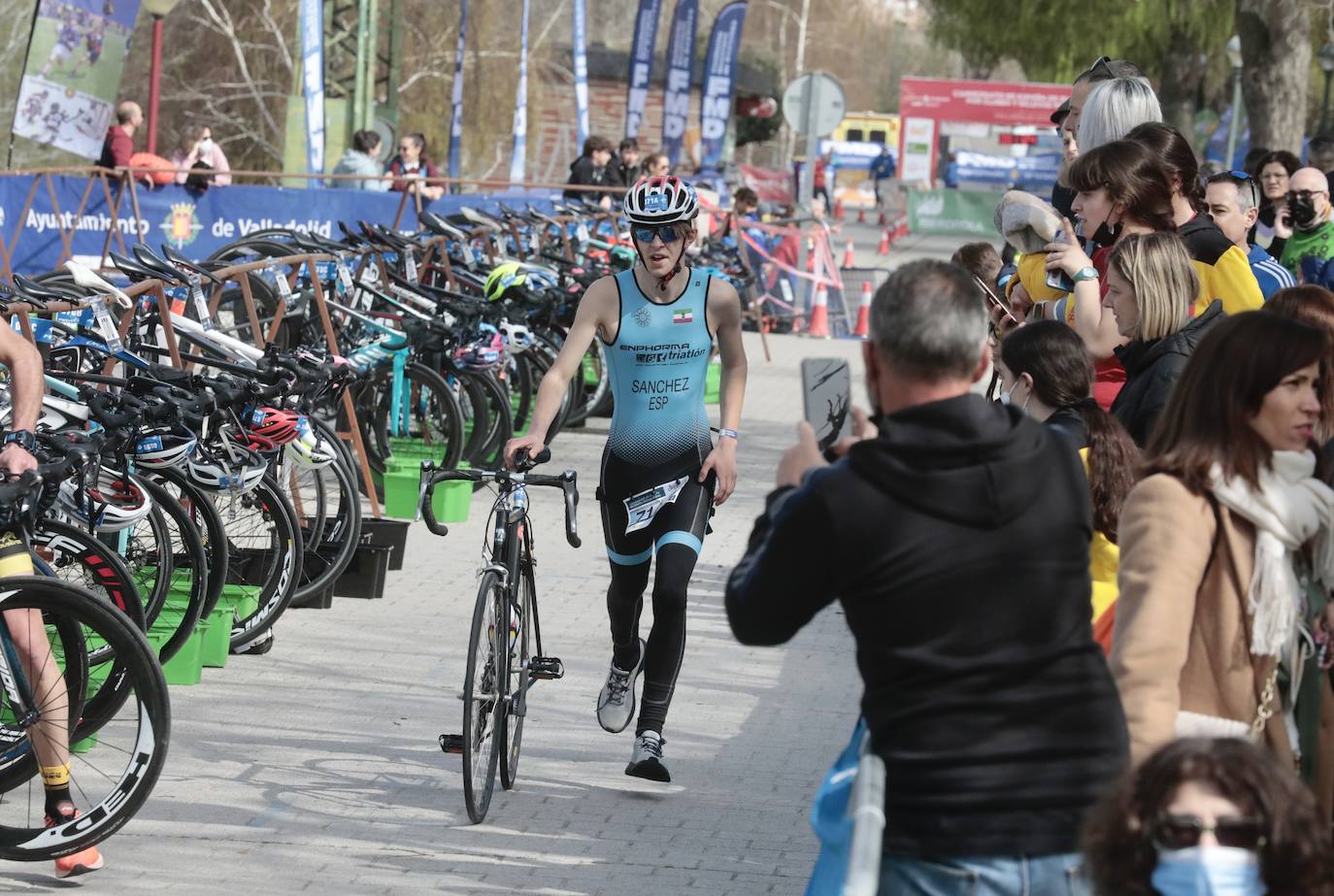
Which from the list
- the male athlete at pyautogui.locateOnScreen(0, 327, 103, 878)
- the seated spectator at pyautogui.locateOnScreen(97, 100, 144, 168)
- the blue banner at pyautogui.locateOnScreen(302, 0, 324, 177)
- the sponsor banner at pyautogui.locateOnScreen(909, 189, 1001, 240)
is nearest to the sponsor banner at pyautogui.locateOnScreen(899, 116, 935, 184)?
the sponsor banner at pyautogui.locateOnScreen(909, 189, 1001, 240)

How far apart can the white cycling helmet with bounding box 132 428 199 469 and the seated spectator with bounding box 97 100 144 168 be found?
40.4 ft

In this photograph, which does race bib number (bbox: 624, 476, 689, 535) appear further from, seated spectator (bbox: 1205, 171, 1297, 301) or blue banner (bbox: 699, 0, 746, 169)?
blue banner (bbox: 699, 0, 746, 169)

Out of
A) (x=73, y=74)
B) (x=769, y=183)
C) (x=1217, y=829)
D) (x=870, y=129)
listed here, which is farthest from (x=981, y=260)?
(x=870, y=129)

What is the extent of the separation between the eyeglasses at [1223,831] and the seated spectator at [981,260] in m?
6.23

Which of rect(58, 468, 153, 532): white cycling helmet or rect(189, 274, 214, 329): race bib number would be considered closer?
rect(58, 468, 153, 532): white cycling helmet

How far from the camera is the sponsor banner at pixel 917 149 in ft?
170

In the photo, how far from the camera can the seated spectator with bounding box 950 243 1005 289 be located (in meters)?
8.80

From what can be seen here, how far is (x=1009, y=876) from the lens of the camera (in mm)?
3100

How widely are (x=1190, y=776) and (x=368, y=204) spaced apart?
1848 cm

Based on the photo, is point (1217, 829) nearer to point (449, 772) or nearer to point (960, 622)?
point (960, 622)

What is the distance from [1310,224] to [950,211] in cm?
3103

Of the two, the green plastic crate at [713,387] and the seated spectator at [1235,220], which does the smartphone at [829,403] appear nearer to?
the seated spectator at [1235,220]

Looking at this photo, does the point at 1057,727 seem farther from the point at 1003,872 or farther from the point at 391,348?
the point at 391,348

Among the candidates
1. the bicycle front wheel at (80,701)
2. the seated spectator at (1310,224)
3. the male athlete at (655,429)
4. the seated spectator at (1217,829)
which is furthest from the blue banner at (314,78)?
the seated spectator at (1217,829)
